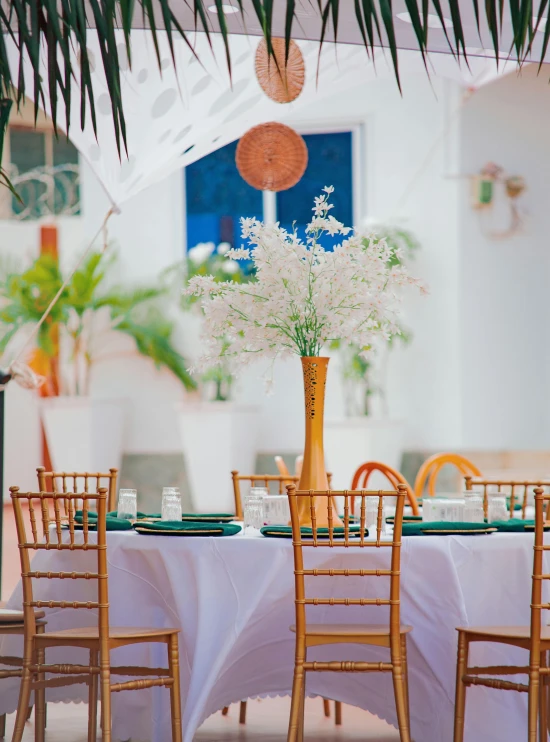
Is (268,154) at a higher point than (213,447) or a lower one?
higher

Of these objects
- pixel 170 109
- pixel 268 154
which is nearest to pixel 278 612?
pixel 170 109

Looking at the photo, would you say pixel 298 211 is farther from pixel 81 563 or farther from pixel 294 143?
pixel 81 563

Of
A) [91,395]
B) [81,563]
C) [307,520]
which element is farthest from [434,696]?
[91,395]

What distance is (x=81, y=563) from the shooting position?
344cm

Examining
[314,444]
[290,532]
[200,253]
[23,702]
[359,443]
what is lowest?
[23,702]

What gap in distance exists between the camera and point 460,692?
313 cm

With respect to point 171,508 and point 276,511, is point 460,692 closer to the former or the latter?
point 276,511

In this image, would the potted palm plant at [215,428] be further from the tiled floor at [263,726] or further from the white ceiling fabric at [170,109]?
the tiled floor at [263,726]

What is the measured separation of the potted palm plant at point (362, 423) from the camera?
8727mm

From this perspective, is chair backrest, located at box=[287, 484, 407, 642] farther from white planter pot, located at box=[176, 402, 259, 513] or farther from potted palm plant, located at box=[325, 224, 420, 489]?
white planter pot, located at box=[176, 402, 259, 513]

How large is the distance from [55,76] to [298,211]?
7.08 meters

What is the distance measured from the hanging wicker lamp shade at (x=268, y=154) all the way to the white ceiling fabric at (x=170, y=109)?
353 mm

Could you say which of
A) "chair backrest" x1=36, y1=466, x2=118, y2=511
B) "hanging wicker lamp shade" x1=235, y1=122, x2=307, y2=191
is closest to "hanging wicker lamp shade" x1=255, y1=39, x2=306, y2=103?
"hanging wicker lamp shade" x1=235, y1=122, x2=307, y2=191

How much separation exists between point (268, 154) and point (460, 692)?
3876mm
